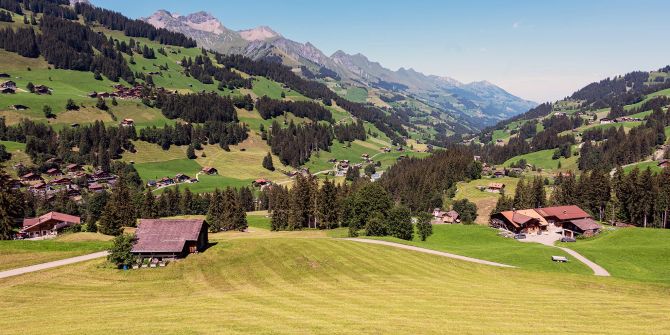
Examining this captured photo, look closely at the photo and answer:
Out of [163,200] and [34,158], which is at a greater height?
[34,158]

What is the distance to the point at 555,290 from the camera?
52.8 metres

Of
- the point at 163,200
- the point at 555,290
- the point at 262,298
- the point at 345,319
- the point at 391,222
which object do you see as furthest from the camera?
the point at 163,200

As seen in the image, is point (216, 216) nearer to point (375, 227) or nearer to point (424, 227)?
point (375, 227)

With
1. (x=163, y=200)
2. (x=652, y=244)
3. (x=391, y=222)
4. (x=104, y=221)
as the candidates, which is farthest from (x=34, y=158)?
(x=652, y=244)

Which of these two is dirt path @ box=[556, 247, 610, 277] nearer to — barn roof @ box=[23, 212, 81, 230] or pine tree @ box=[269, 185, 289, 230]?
Answer: pine tree @ box=[269, 185, 289, 230]

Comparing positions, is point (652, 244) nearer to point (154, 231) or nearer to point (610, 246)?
point (610, 246)

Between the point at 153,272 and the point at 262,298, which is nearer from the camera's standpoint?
the point at 262,298

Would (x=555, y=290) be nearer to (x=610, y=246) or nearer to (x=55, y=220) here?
(x=610, y=246)

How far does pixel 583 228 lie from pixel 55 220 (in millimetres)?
156325

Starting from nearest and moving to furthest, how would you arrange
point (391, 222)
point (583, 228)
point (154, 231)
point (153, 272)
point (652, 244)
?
point (153, 272) → point (154, 231) → point (652, 244) → point (391, 222) → point (583, 228)

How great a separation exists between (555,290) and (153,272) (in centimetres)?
5753

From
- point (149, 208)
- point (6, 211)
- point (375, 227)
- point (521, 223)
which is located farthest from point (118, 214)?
point (521, 223)

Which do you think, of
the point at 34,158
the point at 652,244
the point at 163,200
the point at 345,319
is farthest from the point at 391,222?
the point at 34,158

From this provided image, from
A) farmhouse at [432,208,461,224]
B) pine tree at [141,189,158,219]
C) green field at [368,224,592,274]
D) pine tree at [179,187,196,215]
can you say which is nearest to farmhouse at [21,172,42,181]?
pine tree at [179,187,196,215]
